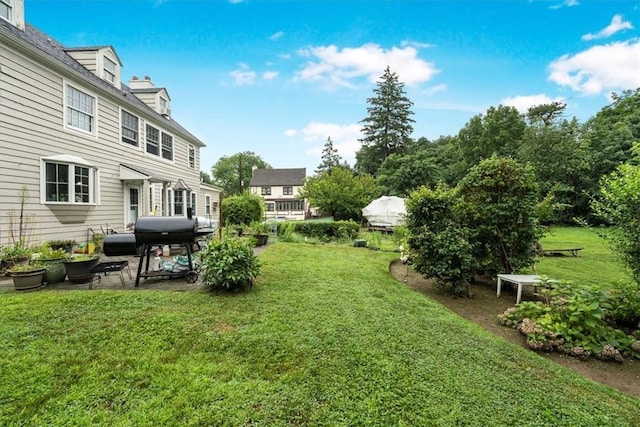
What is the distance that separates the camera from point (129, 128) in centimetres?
1084

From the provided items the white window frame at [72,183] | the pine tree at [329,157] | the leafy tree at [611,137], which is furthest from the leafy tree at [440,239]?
the pine tree at [329,157]

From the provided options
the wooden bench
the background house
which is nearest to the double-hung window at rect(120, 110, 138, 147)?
the wooden bench

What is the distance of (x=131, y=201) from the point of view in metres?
10.9

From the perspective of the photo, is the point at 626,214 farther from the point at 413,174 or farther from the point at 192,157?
the point at 413,174

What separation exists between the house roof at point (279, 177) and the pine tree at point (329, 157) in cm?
756

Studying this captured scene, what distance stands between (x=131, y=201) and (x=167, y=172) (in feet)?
9.85

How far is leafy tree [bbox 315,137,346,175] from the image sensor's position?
162ft

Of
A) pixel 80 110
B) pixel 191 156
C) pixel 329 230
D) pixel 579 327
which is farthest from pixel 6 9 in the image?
pixel 579 327

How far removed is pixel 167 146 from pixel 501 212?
14.0 metres

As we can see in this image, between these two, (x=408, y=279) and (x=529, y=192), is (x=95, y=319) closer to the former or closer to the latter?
(x=408, y=279)

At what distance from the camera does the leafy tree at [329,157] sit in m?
49.4

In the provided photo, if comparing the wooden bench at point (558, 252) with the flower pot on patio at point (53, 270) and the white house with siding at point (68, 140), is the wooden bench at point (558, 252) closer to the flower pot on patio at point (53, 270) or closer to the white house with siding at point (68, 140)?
the flower pot on patio at point (53, 270)

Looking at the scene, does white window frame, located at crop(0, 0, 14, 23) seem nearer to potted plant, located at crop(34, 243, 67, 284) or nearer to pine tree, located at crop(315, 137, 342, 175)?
potted plant, located at crop(34, 243, 67, 284)

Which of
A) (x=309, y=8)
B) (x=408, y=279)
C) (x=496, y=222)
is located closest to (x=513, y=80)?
(x=309, y=8)
